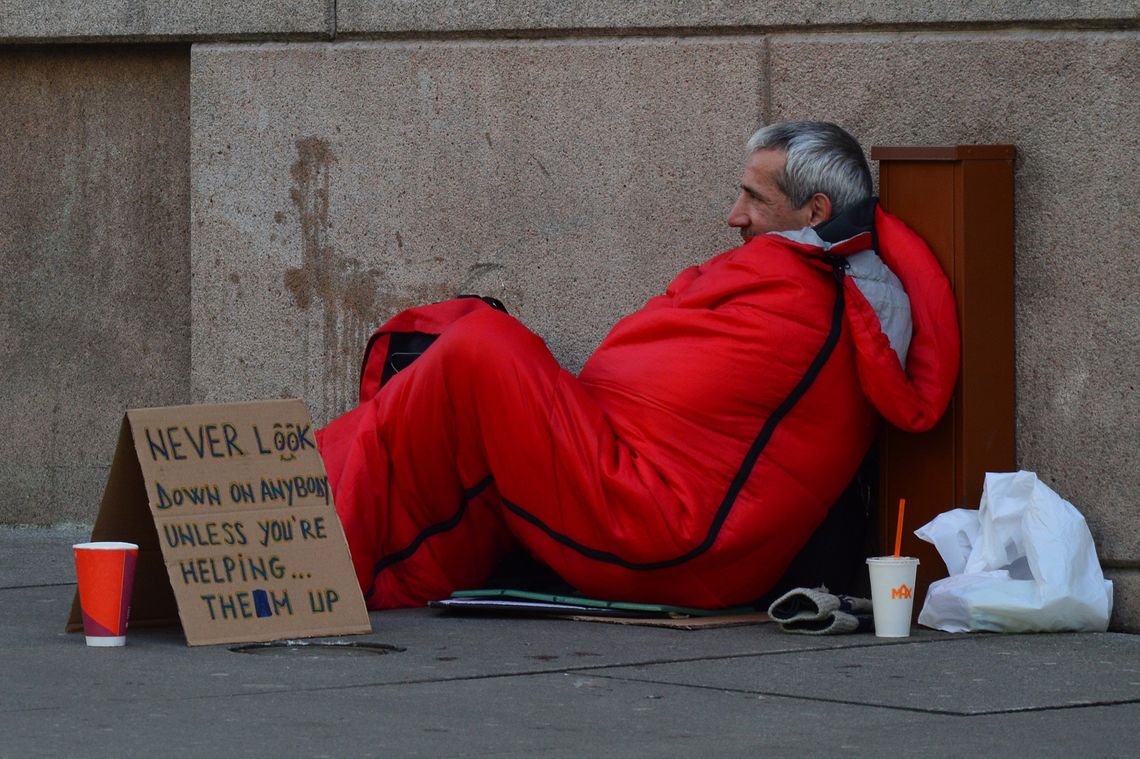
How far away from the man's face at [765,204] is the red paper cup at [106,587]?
1.80 metres

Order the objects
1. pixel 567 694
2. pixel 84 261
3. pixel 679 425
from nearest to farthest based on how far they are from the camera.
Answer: pixel 567 694, pixel 679 425, pixel 84 261

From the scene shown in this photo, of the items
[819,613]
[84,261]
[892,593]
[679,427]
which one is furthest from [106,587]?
[84,261]

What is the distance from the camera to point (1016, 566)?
4973 mm

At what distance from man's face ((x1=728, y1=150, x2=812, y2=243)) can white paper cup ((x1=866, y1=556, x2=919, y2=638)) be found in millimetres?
999

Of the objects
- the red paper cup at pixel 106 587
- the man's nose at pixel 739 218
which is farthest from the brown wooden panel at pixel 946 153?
the red paper cup at pixel 106 587

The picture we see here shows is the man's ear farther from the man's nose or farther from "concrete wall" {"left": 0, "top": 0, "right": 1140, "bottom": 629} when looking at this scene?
"concrete wall" {"left": 0, "top": 0, "right": 1140, "bottom": 629}

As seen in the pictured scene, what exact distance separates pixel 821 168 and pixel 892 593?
1.14 m

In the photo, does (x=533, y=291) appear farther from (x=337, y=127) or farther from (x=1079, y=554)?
(x=1079, y=554)

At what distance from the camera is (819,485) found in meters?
4.96

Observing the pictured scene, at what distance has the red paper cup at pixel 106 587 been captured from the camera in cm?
436

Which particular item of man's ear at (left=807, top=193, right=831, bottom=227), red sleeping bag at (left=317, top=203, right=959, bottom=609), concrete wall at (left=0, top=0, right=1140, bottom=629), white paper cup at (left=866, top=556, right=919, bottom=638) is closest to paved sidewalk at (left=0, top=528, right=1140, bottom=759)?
white paper cup at (left=866, top=556, right=919, bottom=638)

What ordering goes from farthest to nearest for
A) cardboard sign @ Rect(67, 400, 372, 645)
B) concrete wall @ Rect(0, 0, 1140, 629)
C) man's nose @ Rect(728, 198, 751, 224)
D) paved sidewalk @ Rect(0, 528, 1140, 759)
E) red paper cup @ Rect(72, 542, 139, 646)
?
man's nose @ Rect(728, 198, 751, 224)
concrete wall @ Rect(0, 0, 1140, 629)
cardboard sign @ Rect(67, 400, 372, 645)
red paper cup @ Rect(72, 542, 139, 646)
paved sidewalk @ Rect(0, 528, 1140, 759)

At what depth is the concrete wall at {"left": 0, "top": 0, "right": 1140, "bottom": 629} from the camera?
5152mm

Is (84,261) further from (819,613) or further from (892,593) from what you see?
(892,593)
